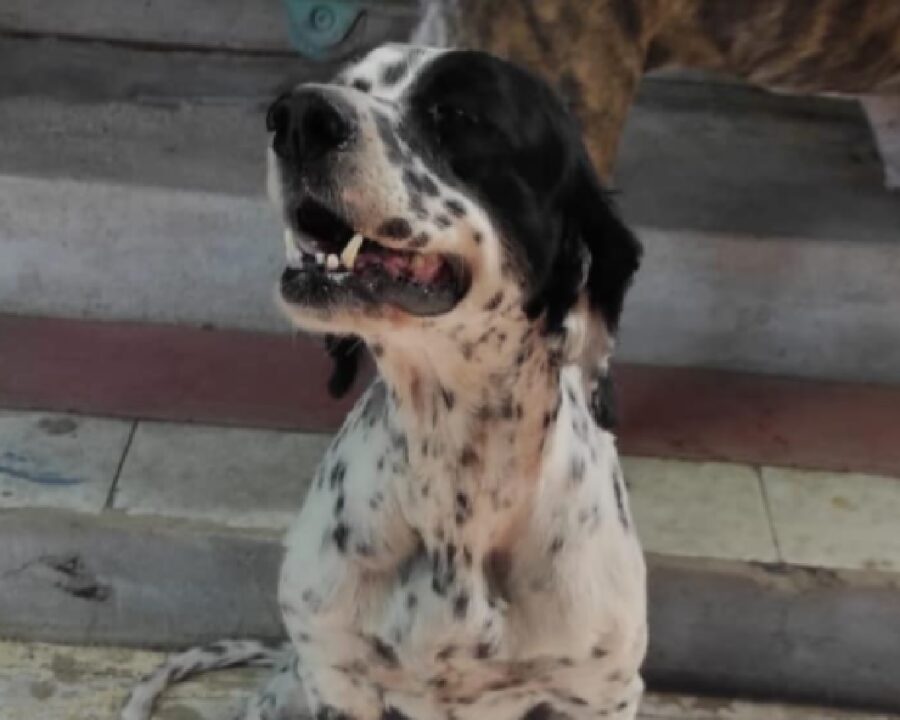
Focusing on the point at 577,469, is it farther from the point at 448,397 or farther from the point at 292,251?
the point at 292,251

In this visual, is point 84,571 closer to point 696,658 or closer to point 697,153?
point 696,658

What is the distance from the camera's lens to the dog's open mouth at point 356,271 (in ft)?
4.79

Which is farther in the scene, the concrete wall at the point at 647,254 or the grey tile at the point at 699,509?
the concrete wall at the point at 647,254

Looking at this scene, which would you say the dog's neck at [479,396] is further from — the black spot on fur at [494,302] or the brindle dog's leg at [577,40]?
the brindle dog's leg at [577,40]

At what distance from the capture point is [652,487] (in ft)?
8.18

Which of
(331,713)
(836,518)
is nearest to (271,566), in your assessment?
(331,713)

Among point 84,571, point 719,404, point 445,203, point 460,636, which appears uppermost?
point 445,203

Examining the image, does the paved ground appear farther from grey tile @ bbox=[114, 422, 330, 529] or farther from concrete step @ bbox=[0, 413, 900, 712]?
grey tile @ bbox=[114, 422, 330, 529]

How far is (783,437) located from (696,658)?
0.42 m

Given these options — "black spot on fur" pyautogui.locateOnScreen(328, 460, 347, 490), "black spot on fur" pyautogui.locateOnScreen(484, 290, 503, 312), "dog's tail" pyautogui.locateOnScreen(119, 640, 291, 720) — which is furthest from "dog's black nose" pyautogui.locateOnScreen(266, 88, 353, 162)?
"dog's tail" pyautogui.locateOnScreen(119, 640, 291, 720)

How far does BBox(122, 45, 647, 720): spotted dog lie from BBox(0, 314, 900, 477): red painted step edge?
0.69m

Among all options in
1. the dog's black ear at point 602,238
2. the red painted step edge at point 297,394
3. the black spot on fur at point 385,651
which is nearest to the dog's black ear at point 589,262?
the dog's black ear at point 602,238

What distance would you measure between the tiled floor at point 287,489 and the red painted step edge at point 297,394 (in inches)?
1.5

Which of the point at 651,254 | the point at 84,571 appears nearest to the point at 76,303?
the point at 84,571
